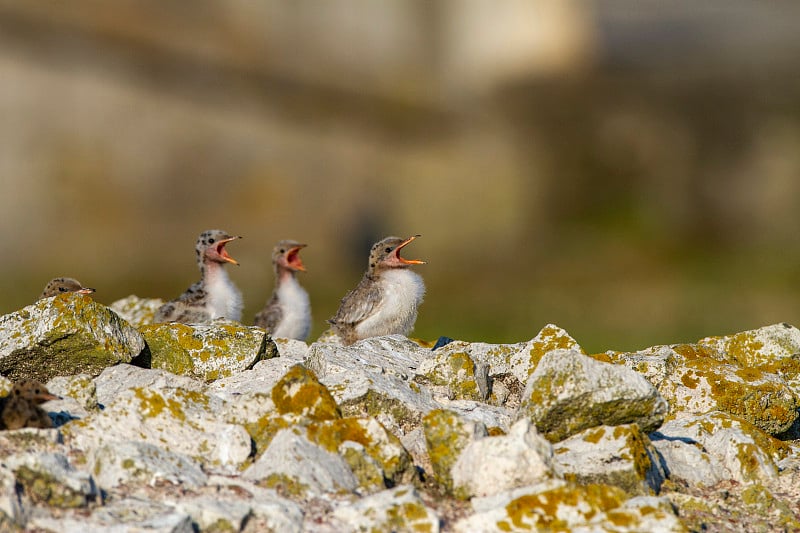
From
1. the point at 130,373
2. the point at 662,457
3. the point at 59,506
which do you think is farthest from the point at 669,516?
the point at 130,373

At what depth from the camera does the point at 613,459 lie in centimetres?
679

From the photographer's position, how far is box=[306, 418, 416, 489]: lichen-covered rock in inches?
260

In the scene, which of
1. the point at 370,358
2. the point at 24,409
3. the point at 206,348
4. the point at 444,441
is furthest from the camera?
the point at 206,348

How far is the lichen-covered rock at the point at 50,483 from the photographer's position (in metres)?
5.84

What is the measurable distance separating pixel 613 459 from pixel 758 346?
13.2 feet

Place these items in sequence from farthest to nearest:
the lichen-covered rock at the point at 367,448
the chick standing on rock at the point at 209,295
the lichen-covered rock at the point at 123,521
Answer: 1. the chick standing on rock at the point at 209,295
2. the lichen-covered rock at the point at 367,448
3. the lichen-covered rock at the point at 123,521

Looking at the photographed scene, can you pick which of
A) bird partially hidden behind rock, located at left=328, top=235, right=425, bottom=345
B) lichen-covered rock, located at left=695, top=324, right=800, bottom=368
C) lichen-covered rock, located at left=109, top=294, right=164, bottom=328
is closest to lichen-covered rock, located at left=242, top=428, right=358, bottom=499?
lichen-covered rock, located at left=695, top=324, right=800, bottom=368

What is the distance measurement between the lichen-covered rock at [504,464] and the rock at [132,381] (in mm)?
2343

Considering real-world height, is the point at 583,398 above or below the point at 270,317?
below

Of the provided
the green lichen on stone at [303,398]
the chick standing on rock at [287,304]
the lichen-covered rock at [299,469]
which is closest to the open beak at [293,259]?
the chick standing on rock at [287,304]

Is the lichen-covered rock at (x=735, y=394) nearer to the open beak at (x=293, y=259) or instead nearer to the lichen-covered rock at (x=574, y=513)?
the lichen-covered rock at (x=574, y=513)

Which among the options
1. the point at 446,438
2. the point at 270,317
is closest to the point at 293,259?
the point at 270,317

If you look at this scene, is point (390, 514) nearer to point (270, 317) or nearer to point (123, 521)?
point (123, 521)

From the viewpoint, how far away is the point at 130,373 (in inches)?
328
